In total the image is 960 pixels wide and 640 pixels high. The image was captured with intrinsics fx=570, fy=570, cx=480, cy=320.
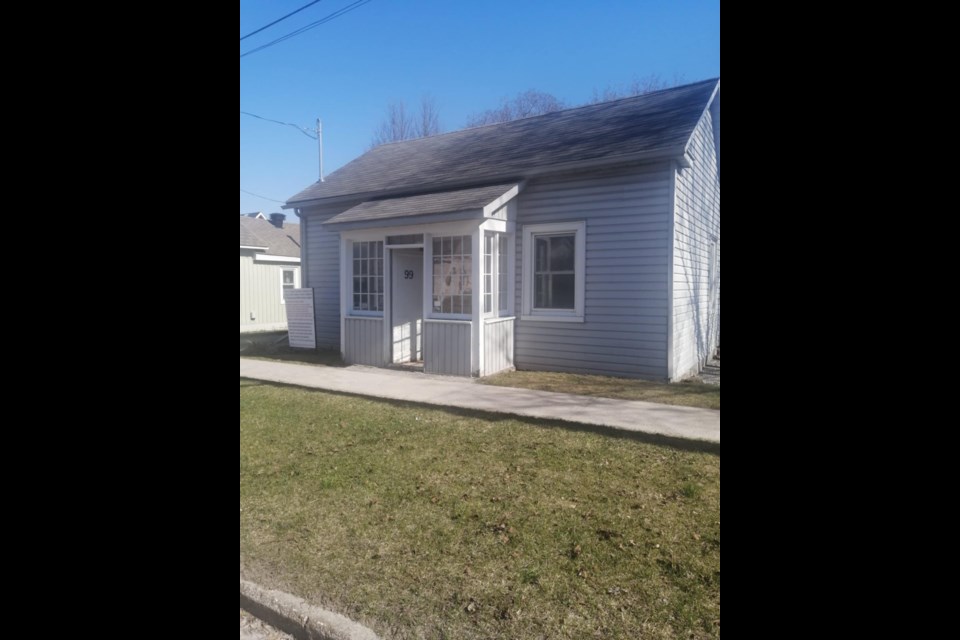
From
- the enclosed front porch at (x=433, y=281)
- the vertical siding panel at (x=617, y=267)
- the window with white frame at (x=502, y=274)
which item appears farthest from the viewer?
the window with white frame at (x=502, y=274)

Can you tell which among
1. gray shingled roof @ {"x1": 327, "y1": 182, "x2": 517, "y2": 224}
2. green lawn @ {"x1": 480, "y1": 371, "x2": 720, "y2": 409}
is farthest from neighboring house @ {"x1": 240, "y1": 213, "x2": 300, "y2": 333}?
green lawn @ {"x1": 480, "y1": 371, "x2": 720, "y2": 409}

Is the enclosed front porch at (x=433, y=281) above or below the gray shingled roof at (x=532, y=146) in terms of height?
below

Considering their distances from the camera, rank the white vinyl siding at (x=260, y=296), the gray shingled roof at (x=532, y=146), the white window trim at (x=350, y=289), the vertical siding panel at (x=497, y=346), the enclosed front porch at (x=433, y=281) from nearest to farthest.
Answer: the gray shingled roof at (x=532, y=146) < the enclosed front porch at (x=433, y=281) < the vertical siding panel at (x=497, y=346) < the white window trim at (x=350, y=289) < the white vinyl siding at (x=260, y=296)

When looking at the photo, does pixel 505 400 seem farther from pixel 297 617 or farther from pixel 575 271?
pixel 297 617

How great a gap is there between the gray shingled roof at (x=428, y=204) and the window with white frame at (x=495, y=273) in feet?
1.77

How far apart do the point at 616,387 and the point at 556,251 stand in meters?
2.36

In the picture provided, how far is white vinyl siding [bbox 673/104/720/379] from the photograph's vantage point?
320 inches

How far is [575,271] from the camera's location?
27.5 feet

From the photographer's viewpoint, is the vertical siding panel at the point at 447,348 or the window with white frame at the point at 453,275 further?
the window with white frame at the point at 453,275

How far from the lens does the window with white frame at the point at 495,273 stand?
8.54 meters

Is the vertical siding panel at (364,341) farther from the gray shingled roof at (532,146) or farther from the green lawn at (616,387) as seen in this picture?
the gray shingled roof at (532,146)

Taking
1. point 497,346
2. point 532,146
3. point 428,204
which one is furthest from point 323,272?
point 532,146

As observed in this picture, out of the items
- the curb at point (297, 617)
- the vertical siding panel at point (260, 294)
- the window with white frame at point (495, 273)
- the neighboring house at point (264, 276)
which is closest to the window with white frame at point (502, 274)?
the window with white frame at point (495, 273)
